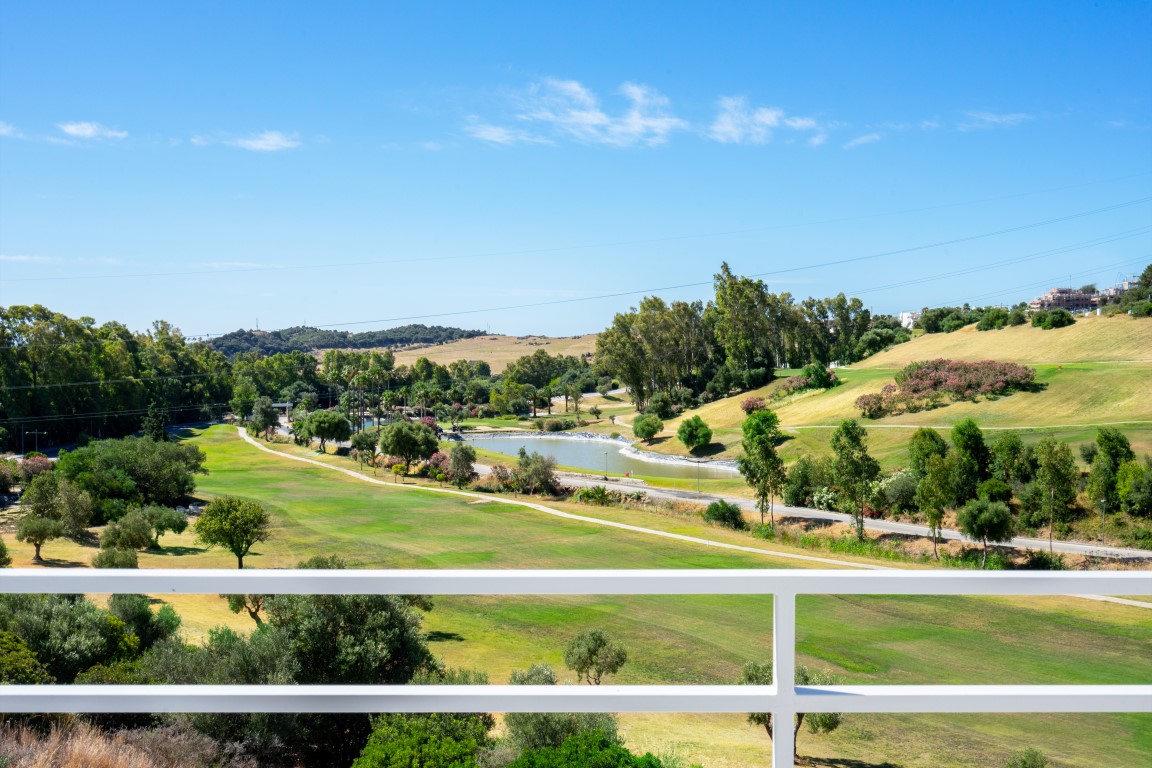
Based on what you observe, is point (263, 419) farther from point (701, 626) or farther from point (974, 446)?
point (701, 626)

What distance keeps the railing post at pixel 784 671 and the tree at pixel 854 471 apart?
3343 centimetres

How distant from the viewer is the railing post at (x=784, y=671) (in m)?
1.64

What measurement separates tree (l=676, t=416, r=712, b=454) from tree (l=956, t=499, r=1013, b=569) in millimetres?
33095

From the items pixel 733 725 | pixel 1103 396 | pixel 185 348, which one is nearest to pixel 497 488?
pixel 1103 396

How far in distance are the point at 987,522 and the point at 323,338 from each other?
446 ft

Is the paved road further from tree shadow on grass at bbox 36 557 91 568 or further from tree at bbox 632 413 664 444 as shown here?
tree shadow on grass at bbox 36 557 91 568

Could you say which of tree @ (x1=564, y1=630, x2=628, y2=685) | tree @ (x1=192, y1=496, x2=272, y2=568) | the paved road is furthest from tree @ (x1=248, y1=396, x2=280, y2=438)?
tree @ (x1=564, y1=630, x2=628, y2=685)

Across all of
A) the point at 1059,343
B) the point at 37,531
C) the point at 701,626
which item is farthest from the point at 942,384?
the point at 37,531

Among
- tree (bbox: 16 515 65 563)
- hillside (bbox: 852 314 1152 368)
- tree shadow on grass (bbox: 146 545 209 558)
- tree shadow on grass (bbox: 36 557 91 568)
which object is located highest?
hillside (bbox: 852 314 1152 368)

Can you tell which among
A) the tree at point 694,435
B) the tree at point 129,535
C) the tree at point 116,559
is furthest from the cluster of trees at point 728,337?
the tree at point 116,559

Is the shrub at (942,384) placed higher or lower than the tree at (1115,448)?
higher

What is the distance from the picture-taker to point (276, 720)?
2.32 m

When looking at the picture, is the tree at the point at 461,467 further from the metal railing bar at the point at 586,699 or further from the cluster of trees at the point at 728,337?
the metal railing bar at the point at 586,699

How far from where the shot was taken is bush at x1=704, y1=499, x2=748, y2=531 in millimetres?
36781
